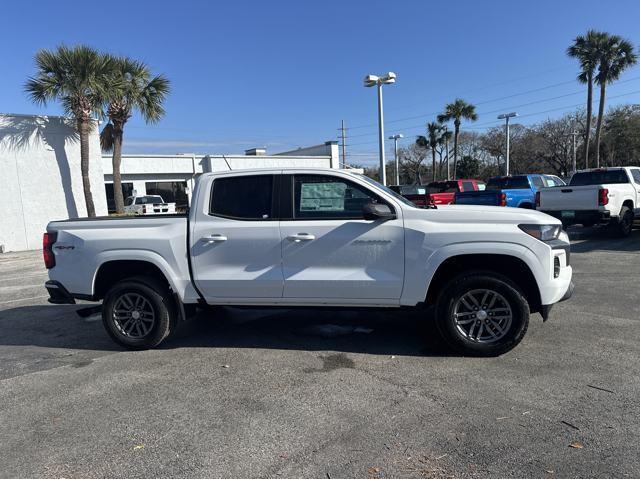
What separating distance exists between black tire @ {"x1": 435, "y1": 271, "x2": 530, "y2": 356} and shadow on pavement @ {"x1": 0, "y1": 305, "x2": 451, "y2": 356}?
289 millimetres

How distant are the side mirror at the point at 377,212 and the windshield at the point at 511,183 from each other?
519 inches

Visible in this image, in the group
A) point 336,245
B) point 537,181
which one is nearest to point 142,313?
point 336,245

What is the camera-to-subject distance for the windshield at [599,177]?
13.1m

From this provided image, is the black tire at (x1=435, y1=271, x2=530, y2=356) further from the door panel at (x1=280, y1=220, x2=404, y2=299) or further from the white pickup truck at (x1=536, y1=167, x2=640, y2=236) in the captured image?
the white pickup truck at (x1=536, y1=167, x2=640, y2=236)

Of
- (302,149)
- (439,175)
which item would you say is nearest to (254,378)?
(302,149)

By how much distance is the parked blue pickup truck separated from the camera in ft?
46.0

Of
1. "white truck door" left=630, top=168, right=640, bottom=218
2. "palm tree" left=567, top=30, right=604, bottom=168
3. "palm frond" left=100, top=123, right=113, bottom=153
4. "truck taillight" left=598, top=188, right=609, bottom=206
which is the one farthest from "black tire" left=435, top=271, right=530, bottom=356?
"palm tree" left=567, top=30, right=604, bottom=168

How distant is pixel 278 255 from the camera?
498 centimetres

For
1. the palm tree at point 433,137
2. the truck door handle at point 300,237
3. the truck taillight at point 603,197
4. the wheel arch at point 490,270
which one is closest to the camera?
the wheel arch at point 490,270

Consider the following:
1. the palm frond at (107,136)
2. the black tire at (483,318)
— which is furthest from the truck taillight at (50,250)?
the palm frond at (107,136)

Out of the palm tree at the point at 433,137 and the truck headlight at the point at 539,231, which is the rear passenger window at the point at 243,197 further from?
the palm tree at the point at 433,137

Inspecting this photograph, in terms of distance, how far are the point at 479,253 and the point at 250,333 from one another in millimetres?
2895

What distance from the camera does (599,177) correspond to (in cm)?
1348

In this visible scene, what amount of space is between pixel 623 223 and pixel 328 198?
11.1 metres
